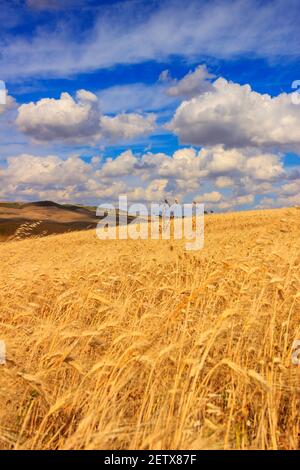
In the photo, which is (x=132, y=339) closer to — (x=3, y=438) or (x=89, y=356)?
(x=89, y=356)

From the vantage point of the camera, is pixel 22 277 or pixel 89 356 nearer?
pixel 89 356

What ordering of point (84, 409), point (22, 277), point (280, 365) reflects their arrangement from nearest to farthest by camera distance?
1. point (84, 409)
2. point (280, 365)
3. point (22, 277)

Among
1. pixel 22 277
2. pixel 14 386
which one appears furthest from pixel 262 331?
pixel 22 277

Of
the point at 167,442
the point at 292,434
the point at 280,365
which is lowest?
the point at 292,434

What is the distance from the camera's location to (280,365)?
2.93 metres

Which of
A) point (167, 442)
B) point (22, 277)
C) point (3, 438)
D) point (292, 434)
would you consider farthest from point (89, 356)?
point (22, 277)

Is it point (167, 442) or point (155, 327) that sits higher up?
point (155, 327)

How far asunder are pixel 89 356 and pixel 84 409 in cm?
105

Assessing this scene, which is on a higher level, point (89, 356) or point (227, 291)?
point (227, 291)

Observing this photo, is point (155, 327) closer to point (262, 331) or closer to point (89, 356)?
point (89, 356)
